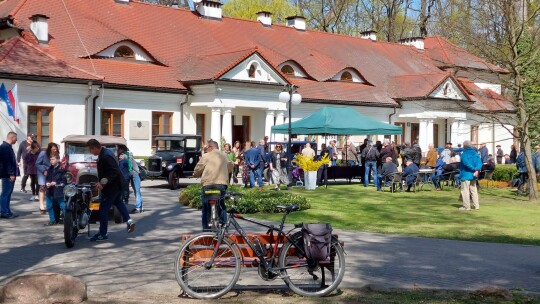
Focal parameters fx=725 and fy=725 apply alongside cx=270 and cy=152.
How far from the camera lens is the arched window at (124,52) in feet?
115

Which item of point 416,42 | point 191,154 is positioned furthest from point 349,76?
point 191,154

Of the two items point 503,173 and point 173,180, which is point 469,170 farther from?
point 503,173

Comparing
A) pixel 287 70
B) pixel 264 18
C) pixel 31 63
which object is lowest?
pixel 31 63

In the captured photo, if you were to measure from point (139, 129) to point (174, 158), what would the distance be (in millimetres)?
9862

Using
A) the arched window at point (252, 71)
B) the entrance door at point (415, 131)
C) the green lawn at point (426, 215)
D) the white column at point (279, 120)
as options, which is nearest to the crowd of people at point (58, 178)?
the green lawn at point (426, 215)

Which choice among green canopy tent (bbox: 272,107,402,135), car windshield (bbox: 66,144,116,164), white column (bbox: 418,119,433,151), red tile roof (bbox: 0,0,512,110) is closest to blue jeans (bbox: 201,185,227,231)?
car windshield (bbox: 66,144,116,164)

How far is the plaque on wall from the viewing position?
34.7 metres

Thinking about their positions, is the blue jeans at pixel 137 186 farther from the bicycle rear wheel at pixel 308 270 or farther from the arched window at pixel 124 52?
the arched window at pixel 124 52

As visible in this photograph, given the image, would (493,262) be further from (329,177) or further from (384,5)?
(384,5)

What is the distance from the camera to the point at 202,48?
1567 inches

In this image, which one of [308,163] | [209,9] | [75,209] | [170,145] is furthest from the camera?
[209,9]

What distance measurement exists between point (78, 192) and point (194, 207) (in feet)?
20.8

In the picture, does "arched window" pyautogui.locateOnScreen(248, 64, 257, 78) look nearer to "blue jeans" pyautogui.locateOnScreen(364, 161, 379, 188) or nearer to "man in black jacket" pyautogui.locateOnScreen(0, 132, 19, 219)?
"blue jeans" pyautogui.locateOnScreen(364, 161, 379, 188)

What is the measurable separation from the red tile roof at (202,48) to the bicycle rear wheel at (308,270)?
25.7m
